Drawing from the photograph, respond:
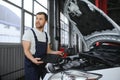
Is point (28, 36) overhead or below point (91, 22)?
below

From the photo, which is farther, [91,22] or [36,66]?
[36,66]

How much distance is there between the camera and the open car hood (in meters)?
2.38

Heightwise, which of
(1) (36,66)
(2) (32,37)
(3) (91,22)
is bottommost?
(1) (36,66)

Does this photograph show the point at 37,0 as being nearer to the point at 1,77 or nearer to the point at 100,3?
the point at 100,3

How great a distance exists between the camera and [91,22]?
8.65 ft

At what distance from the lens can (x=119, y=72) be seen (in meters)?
1.89

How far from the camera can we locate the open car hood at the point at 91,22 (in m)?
2.38

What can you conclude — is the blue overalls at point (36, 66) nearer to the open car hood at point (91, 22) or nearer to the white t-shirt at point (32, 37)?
the white t-shirt at point (32, 37)

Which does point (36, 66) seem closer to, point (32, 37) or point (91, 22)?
point (32, 37)

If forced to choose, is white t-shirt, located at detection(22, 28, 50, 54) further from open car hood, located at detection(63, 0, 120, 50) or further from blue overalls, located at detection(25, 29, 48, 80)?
open car hood, located at detection(63, 0, 120, 50)

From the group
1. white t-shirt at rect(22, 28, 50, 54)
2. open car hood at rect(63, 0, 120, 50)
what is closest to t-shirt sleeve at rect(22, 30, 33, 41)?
white t-shirt at rect(22, 28, 50, 54)

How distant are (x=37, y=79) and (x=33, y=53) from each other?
30cm

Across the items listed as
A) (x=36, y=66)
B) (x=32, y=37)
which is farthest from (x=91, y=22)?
(x=36, y=66)

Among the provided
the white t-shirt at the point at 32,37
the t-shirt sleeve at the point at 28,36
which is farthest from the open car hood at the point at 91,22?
the t-shirt sleeve at the point at 28,36
